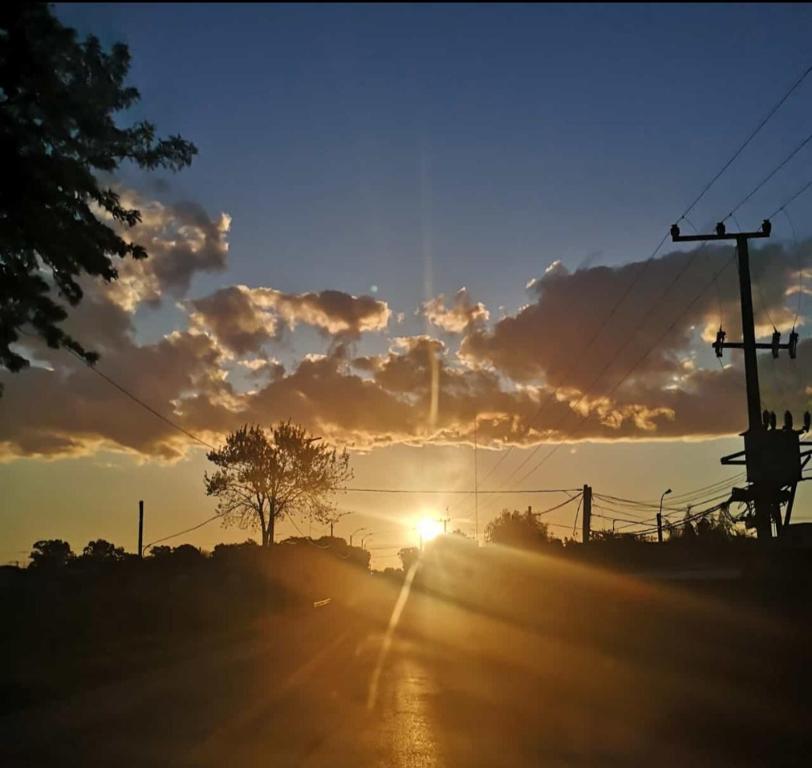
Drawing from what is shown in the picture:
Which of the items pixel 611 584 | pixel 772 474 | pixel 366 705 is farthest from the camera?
pixel 772 474

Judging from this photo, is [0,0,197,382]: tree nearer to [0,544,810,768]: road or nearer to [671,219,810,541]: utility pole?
[0,544,810,768]: road

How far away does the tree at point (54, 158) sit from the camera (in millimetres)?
11312

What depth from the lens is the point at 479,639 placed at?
3162 centimetres

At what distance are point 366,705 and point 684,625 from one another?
9967mm

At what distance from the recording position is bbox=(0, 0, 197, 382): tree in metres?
11.3

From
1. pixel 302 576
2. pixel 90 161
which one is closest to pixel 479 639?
pixel 90 161

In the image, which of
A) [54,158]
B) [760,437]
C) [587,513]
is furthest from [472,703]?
[587,513]

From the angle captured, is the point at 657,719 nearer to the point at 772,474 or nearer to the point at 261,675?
the point at 261,675

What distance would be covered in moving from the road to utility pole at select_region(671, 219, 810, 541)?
8691 millimetres

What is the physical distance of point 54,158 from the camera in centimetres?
1190

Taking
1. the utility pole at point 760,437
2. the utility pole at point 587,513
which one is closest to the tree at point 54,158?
the utility pole at point 760,437

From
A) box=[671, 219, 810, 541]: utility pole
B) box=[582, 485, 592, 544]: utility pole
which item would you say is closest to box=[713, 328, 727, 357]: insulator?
box=[671, 219, 810, 541]: utility pole

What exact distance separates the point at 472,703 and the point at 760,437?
2343 cm

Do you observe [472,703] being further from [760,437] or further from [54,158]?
[760,437]
